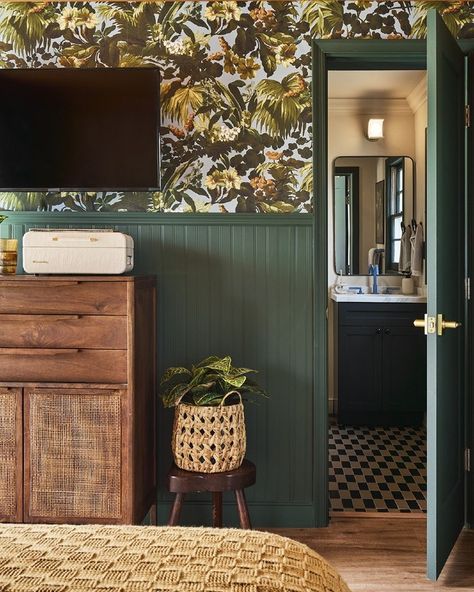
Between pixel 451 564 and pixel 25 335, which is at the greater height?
pixel 25 335

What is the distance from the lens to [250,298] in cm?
308

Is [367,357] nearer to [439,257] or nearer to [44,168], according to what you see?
[439,257]

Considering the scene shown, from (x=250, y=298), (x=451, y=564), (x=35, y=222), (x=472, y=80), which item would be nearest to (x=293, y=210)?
(x=250, y=298)

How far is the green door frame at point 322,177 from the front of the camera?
3.01 metres

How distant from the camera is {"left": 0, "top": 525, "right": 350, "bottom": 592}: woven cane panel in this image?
1.01 m

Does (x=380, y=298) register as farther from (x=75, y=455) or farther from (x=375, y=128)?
(x=75, y=455)

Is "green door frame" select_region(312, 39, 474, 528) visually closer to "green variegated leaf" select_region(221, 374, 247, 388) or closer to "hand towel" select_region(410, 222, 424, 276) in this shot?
"green variegated leaf" select_region(221, 374, 247, 388)

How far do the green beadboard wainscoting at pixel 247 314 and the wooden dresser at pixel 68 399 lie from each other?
526 millimetres

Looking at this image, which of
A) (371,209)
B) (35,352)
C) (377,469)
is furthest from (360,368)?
(35,352)

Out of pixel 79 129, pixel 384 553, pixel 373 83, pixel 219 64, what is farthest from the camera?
pixel 373 83

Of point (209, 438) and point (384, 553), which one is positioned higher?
point (209, 438)

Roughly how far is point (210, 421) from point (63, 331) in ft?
2.21

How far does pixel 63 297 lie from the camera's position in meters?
2.54

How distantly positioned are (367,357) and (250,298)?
6.44ft
